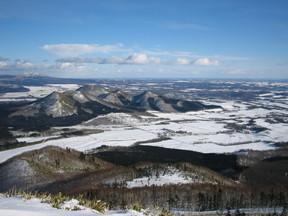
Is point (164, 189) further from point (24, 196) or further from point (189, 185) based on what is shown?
point (24, 196)

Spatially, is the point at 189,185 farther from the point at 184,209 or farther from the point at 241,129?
the point at 241,129

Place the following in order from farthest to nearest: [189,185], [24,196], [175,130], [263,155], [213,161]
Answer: [175,130], [263,155], [213,161], [189,185], [24,196]

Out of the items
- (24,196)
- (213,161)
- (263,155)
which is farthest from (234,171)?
(24,196)

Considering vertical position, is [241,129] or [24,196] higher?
[24,196]

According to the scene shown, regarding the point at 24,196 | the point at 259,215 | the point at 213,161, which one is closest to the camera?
the point at 24,196

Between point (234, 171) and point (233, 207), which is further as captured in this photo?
point (234, 171)

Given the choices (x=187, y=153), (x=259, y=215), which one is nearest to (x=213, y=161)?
(x=187, y=153)
